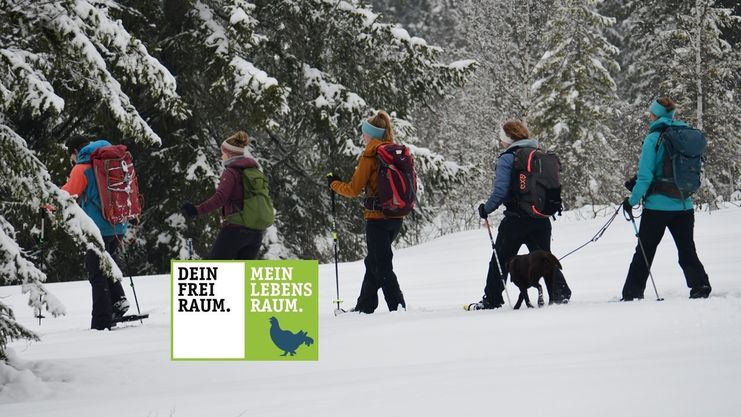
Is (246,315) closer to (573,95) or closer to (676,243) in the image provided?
(676,243)

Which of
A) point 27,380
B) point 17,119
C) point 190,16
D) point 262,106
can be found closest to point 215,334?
point 27,380

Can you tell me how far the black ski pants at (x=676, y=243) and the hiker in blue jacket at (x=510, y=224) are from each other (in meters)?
0.66

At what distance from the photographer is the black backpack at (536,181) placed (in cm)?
726

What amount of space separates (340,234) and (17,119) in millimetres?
6927

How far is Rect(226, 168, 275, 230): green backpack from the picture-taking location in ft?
24.7

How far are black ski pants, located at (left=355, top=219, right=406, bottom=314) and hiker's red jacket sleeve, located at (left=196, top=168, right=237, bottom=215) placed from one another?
138 centimetres

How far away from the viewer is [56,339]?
7941mm

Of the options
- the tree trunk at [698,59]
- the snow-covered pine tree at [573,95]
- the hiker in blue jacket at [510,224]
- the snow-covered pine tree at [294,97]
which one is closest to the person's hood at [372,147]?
the hiker in blue jacket at [510,224]

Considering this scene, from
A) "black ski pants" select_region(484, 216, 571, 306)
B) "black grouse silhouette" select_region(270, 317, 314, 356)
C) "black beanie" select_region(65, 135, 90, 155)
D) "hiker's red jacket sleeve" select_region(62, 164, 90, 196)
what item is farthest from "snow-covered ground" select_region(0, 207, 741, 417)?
"black beanie" select_region(65, 135, 90, 155)

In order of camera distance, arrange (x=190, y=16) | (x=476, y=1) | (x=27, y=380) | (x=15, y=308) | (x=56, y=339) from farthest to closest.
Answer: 1. (x=476, y=1)
2. (x=190, y=16)
3. (x=15, y=308)
4. (x=56, y=339)
5. (x=27, y=380)

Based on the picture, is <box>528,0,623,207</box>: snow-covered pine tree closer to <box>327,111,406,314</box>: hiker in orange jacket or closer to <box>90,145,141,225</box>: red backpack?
<box>327,111,406,314</box>: hiker in orange jacket

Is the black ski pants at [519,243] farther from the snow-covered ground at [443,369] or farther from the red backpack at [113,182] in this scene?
the red backpack at [113,182]

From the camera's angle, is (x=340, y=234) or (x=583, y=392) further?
(x=340, y=234)

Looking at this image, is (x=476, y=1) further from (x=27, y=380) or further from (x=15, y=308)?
(x=27, y=380)
